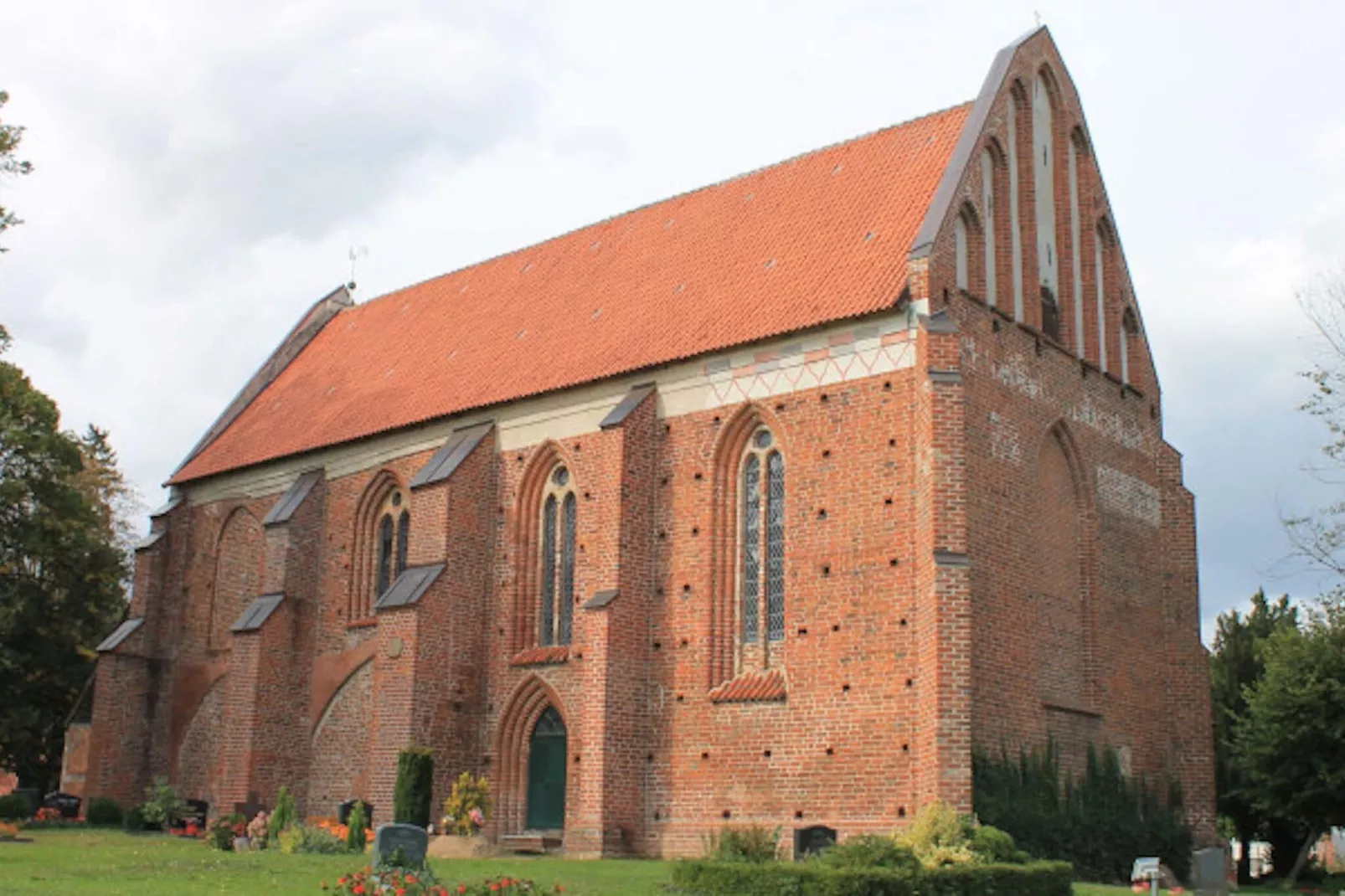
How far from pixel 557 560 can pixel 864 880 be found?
1180 cm

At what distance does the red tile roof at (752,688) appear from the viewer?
2197 centimetres

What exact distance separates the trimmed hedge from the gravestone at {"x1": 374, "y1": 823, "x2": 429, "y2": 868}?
320cm

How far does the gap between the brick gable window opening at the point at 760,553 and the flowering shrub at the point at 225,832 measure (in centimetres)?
835

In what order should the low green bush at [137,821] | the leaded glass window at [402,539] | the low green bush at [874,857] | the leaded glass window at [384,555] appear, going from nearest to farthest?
the low green bush at [874,857], the leaded glass window at [402,539], the leaded glass window at [384,555], the low green bush at [137,821]

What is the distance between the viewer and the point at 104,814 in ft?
101

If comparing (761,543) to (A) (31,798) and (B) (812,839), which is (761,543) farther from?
(A) (31,798)

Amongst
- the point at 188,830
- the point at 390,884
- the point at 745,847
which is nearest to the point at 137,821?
the point at 188,830

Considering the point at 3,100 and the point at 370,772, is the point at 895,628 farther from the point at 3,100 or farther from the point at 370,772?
the point at 3,100

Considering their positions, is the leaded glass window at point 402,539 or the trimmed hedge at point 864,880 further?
the leaded glass window at point 402,539

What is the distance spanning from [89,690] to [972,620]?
75.1 ft

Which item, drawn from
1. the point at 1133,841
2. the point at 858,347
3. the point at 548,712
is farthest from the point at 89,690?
the point at 1133,841

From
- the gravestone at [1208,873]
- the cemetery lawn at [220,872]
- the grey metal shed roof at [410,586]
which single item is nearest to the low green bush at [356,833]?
the cemetery lawn at [220,872]

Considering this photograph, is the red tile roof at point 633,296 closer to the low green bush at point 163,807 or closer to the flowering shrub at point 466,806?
the flowering shrub at point 466,806

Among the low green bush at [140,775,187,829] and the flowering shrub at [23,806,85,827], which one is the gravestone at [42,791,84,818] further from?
the low green bush at [140,775,187,829]
